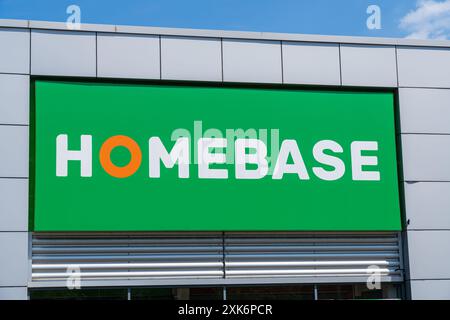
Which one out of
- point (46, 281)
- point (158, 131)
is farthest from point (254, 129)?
point (46, 281)

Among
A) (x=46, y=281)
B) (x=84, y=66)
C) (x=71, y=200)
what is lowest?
(x=46, y=281)

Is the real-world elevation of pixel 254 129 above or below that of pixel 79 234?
above

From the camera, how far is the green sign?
17.3 meters

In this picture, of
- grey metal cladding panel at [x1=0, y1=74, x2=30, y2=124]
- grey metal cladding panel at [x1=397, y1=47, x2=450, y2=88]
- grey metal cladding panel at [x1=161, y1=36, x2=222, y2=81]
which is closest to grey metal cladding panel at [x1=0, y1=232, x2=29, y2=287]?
grey metal cladding panel at [x1=0, y1=74, x2=30, y2=124]

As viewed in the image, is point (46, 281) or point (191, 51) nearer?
point (46, 281)

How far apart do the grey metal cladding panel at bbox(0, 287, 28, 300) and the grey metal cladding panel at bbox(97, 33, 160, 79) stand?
438 cm

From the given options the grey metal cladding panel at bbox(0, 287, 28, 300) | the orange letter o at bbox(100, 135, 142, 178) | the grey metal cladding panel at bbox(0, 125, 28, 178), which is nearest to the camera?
the grey metal cladding panel at bbox(0, 287, 28, 300)

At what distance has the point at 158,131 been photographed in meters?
17.8

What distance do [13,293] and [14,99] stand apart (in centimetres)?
366

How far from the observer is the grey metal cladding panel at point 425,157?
18.6 meters

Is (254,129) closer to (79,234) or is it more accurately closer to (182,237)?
(182,237)

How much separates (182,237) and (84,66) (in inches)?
151

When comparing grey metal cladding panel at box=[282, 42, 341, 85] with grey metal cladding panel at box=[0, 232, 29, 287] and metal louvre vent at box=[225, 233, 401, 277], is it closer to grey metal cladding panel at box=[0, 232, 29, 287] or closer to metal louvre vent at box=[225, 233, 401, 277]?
metal louvre vent at box=[225, 233, 401, 277]

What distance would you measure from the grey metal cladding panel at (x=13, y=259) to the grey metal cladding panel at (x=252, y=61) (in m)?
5.13
